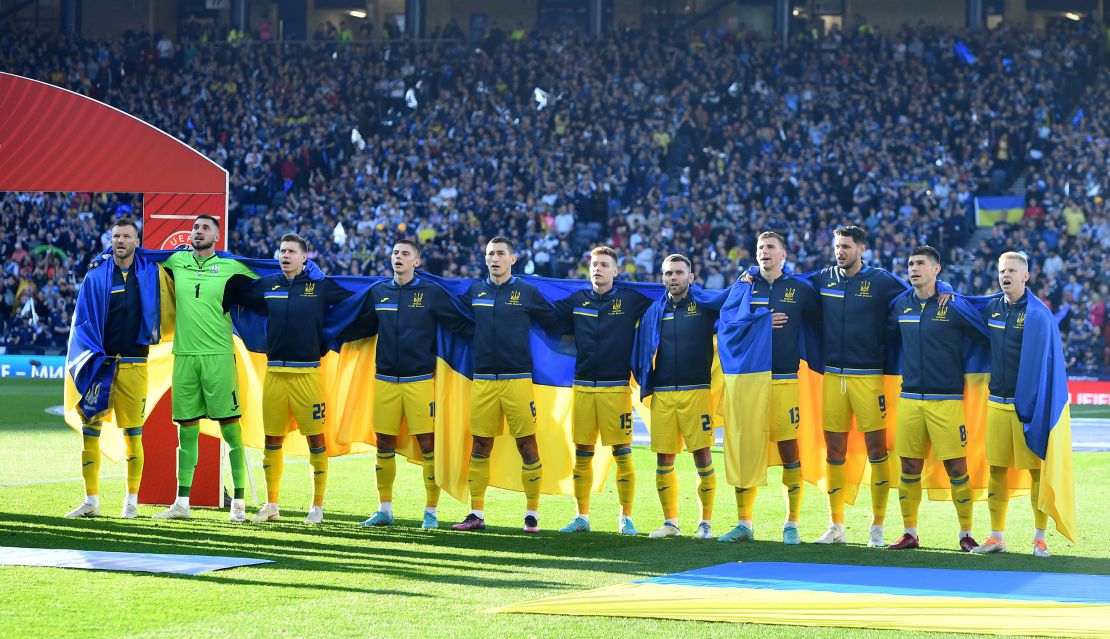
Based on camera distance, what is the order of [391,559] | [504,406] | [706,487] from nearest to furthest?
[391,559] < [706,487] < [504,406]

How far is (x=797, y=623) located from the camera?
6.54 m

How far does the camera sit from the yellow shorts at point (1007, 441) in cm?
931

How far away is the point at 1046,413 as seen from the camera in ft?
30.1

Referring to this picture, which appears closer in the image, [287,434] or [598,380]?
[598,380]

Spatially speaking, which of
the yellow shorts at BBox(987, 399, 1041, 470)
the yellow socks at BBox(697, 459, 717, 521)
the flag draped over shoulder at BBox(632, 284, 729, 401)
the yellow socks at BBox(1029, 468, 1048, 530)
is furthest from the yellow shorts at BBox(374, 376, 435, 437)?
the yellow socks at BBox(1029, 468, 1048, 530)

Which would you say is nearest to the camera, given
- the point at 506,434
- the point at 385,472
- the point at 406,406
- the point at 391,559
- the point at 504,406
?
the point at 391,559

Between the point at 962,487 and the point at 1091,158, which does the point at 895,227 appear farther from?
the point at 962,487

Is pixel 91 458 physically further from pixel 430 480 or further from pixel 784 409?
pixel 784 409

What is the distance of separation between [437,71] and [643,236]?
9255mm

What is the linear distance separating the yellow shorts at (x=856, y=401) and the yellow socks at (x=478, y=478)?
8.47 ft

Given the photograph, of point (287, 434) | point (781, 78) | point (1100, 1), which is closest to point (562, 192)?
point (781, 78)

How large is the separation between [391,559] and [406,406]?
75.8 inches

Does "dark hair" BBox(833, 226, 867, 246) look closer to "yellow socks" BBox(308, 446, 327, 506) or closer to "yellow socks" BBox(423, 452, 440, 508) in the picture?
"yellow socks" BBox(423, 452, 440, 508)

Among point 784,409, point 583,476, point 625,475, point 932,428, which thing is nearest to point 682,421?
point 625,475
